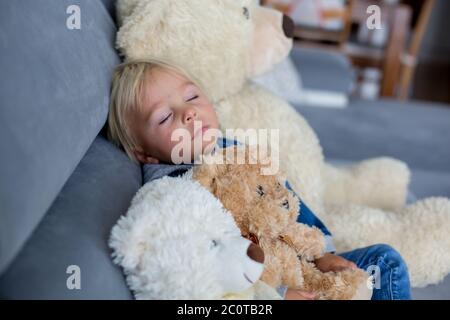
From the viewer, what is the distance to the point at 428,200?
45.7 inches

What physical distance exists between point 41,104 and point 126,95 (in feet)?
0.96

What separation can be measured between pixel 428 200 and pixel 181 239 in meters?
0.70

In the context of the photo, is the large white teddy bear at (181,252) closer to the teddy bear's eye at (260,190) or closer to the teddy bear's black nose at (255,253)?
the teddy bear's black nose at (255,253)

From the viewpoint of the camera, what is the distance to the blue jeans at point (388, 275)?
90 centimetres

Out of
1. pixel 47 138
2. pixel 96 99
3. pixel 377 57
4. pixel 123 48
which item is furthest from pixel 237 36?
pixel 377 57

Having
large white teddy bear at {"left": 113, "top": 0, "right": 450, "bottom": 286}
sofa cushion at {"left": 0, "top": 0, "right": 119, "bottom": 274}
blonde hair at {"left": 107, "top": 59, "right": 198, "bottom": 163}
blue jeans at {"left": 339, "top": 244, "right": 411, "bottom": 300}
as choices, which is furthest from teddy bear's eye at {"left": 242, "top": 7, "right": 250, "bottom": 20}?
blue jeans at {"left": 339, "top": 244, "right": 411, "bottom": 300}

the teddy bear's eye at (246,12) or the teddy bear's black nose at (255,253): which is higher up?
the teddy bear's eye at (246,12)

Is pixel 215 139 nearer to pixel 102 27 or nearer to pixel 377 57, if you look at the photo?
pixel 102 27

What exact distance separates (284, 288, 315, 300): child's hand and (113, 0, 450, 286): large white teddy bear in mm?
353

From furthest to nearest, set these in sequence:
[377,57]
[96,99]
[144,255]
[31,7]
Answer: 1. [377,57]
2. [96,99]
3. [31,7]
4. [144,255]

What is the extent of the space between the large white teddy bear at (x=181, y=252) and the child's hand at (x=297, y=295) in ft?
0.23

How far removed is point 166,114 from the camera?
3.18 feet

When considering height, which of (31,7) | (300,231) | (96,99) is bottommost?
(300,231)

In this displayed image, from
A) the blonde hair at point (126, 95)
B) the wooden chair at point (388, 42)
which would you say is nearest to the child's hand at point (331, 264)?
the blonde hair at point (126, 95)
